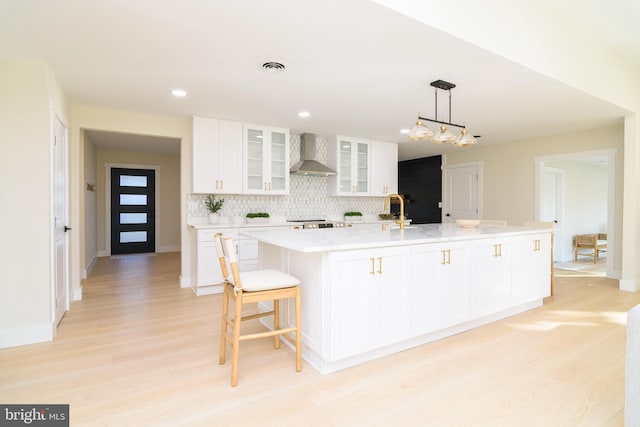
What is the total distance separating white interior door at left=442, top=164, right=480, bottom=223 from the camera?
6988 millimetres

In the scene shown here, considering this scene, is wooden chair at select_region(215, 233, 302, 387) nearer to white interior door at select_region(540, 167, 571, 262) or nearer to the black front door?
white interior door at select_region(540, 167, 571, 262)

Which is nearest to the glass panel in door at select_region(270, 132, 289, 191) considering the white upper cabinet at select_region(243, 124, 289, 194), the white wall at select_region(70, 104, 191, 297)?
the white upper cabinet at select_region(243, 124, 289, 194)

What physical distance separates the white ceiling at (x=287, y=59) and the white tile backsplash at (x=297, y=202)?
1.23 metres

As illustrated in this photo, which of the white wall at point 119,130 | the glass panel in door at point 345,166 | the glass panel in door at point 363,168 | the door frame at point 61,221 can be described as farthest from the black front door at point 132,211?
the glass panel in door at point 363,168

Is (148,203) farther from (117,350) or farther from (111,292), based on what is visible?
(117,350)

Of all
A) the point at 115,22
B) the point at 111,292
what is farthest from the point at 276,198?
the point at 115,22

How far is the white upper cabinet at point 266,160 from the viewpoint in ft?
16.3

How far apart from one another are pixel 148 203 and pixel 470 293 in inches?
302

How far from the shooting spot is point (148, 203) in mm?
8234

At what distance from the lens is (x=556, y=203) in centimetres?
708

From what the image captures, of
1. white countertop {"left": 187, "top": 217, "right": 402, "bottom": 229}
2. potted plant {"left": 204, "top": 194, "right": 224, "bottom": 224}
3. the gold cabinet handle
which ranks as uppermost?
potted plant {"left": 204, "top": 194, "right": 224, "bottom": 224}

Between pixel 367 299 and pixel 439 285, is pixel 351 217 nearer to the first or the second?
pixel 439 285

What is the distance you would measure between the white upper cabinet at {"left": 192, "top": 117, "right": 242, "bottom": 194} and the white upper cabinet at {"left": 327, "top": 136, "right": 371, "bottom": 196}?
174cm

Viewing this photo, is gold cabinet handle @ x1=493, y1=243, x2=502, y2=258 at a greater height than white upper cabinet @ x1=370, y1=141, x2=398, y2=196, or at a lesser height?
lesser
